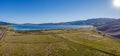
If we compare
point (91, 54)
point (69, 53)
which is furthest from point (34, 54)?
point (91, 54)

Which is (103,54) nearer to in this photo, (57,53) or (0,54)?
(57,53)

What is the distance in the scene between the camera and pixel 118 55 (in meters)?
63.2

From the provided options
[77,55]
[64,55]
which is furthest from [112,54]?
[64,55]

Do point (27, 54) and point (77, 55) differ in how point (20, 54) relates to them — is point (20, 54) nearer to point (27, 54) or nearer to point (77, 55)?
point (27, 54)

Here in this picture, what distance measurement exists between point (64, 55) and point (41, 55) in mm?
9534

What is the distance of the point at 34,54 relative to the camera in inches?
2442

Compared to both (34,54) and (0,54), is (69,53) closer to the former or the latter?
(34,54)

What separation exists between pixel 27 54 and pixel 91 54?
2710cm

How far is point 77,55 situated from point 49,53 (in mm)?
11926

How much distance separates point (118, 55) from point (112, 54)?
8.70 feet

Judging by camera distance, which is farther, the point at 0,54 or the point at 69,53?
the point at 69,53

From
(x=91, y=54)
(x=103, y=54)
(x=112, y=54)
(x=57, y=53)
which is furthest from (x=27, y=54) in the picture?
(x=112, y=54)

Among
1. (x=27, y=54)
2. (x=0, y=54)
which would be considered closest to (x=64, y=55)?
(x=27, y=54)

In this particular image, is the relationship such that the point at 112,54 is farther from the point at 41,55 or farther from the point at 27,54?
the point at 27,54
